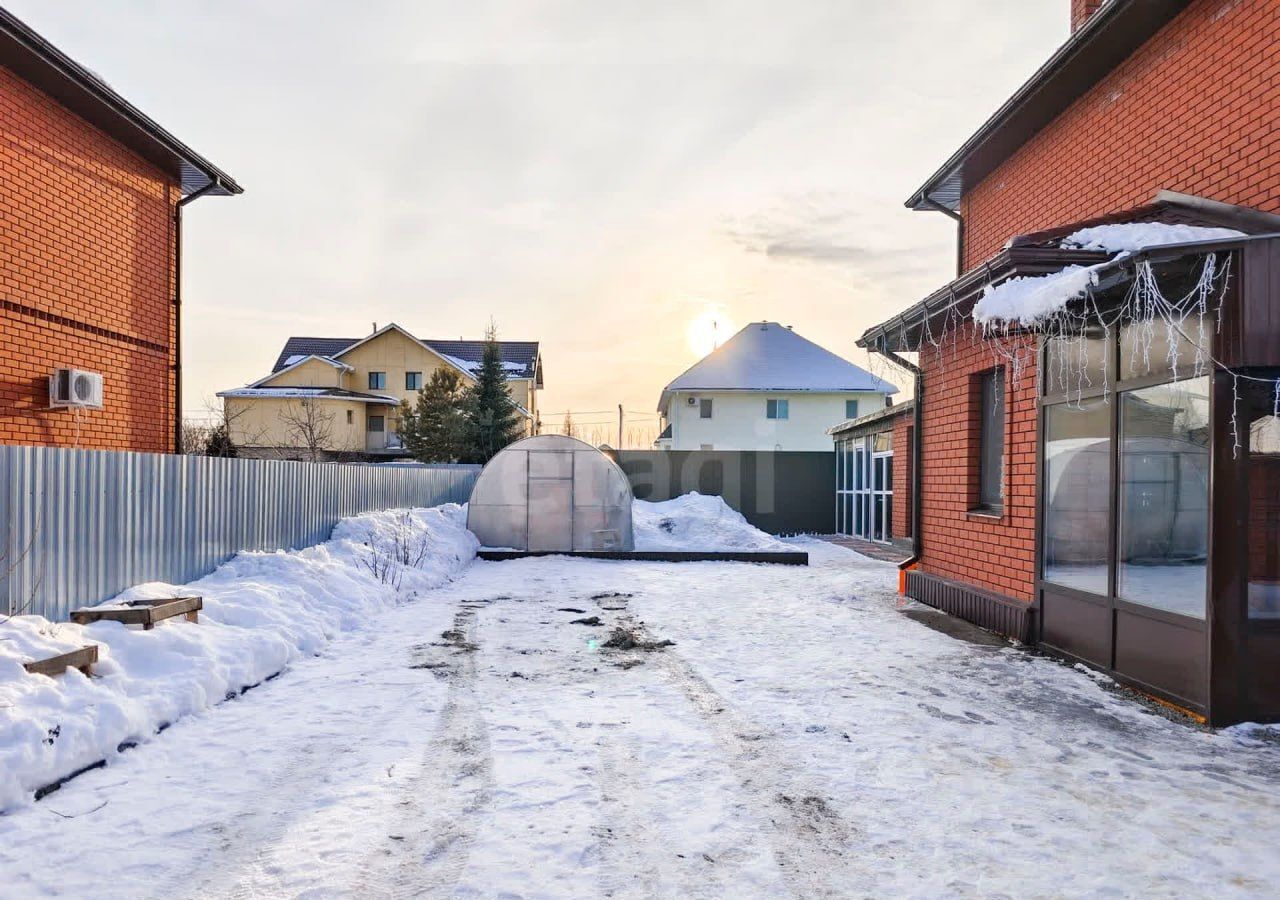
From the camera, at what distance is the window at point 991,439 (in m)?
8.14

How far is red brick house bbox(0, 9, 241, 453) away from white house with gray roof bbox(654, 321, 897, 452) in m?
24.5

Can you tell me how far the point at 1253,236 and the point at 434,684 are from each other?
6064 millimetres

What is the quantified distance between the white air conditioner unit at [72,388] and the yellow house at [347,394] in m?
27.0

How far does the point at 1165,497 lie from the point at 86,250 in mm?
10420

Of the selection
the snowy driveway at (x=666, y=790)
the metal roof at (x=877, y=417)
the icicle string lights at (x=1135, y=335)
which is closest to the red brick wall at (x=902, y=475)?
the metal roof at (x=877, y=417)

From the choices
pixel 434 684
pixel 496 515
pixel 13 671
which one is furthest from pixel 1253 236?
pixel 496 515

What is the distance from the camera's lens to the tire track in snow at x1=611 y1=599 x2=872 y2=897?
2.95 meters

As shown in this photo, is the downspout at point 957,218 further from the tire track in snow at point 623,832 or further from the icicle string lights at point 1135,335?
the tire track in snow at point 623,832

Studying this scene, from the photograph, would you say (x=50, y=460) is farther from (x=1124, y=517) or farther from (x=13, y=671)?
(x=1124, y=517)

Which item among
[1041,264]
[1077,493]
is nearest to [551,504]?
[1077,493]

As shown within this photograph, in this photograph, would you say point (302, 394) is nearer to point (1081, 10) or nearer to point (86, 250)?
point (86, 250)

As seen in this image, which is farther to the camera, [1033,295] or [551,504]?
[551,504]

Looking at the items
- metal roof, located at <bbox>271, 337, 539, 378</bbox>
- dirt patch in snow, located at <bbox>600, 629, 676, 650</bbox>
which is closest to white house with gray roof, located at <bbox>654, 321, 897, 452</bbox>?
metal roof, located at <bbox>271, 337, 539, 378</bbox>

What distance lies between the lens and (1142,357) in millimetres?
5488
